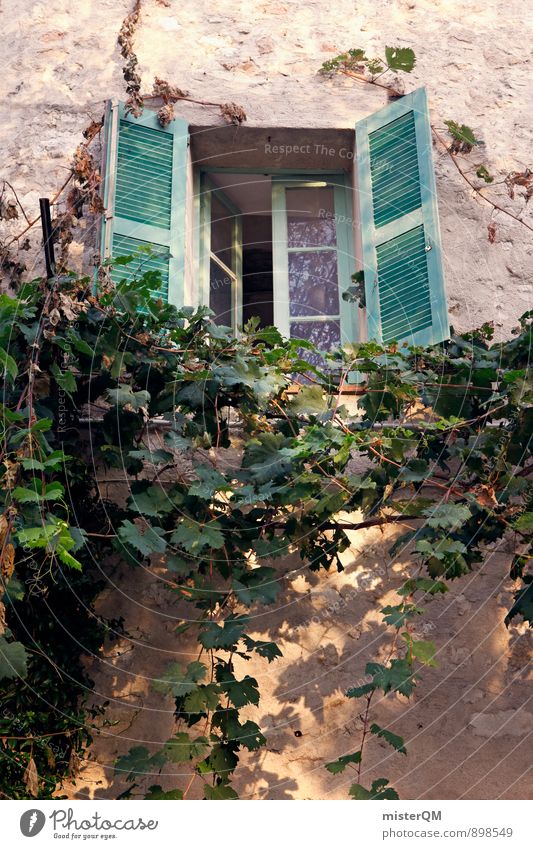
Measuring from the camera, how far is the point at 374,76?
5.61 m

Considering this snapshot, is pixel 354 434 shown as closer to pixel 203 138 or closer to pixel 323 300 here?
pixel 323 300

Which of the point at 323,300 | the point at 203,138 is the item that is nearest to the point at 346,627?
the point at 323,300

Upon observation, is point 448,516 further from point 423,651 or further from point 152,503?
point 152,503

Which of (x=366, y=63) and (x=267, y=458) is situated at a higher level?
(x=366, y=63)

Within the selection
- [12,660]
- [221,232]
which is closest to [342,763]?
[12,660]

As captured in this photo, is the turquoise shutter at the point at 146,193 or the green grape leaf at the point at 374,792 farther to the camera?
the turquoise shutter at the point at 146,193

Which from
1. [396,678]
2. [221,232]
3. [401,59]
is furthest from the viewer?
[221,232]

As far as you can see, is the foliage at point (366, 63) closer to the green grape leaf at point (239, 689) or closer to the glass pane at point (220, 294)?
the glass pane at point (220, 294)

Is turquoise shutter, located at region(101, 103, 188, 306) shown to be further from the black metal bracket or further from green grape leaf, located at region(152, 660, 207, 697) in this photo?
green grape leaf, located at region(152, 660, 207, 697)

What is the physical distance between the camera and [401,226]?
17.1 ft

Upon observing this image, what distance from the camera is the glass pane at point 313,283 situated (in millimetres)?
5402

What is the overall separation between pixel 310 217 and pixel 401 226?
0.59 meters

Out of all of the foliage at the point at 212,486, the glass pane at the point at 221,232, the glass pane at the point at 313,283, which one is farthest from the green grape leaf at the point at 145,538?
the glass pane at the point at 221,232

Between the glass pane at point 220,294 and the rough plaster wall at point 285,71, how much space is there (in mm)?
659
